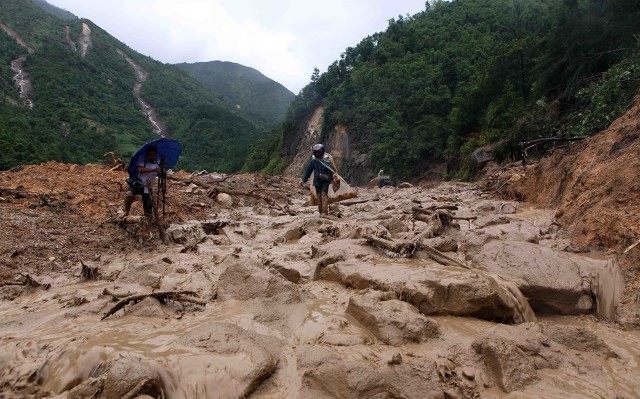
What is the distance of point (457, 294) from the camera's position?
3168 mm

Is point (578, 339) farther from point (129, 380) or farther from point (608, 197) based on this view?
point (129, 380)

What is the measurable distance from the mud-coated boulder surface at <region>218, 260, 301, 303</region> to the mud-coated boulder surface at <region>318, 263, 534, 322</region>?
695mm

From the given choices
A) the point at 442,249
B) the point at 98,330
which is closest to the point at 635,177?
the point at 442,249

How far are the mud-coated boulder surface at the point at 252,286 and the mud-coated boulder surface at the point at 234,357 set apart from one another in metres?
0.63

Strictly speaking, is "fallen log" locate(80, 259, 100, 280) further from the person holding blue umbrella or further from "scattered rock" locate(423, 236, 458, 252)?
"scattered rock" locate(423, 236, 458, 252)

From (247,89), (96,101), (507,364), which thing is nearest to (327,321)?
(507,364)

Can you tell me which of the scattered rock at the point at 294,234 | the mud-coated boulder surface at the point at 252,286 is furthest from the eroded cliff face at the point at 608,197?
the scattered rock at the point at 294,234

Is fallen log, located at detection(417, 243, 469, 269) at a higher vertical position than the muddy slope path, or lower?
higher

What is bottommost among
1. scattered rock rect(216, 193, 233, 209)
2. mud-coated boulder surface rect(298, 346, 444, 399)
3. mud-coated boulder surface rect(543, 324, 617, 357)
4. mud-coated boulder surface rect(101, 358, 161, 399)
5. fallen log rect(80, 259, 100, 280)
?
scattered rock rect(216, 193, 233, 209)

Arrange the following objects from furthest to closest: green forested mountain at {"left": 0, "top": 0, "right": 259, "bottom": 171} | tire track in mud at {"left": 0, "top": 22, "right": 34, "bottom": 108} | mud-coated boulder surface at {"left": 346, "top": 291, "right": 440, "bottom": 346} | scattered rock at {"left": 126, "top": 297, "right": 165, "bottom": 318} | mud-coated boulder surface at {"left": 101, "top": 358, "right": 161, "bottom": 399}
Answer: tire track in mud at {"left": 0, "top": 22, "right": 34, "bottom": 108}
green forested mountain at {"left": 0, "top": 0, "right": 259, "bottom": 171}
scattered rock at {"left": 126, "top": 297, "right": 165, "bottom": 318}
mud-coated boulder surface at {"left": 346, "top": 291, "right": 440, "bottom": 346}
mud-coated boulder surface at {"left": 101, "top": 358, "right": 161, "bottom": 399}

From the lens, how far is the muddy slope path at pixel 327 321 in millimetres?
2295

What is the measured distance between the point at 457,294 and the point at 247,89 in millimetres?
131830

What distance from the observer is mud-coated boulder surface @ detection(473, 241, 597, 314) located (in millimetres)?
3441

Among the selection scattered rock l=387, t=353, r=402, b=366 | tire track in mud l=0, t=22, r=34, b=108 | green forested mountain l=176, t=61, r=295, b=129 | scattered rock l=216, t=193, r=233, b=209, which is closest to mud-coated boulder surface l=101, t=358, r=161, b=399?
scattered rock l=387, t=353, r=402, b=366
